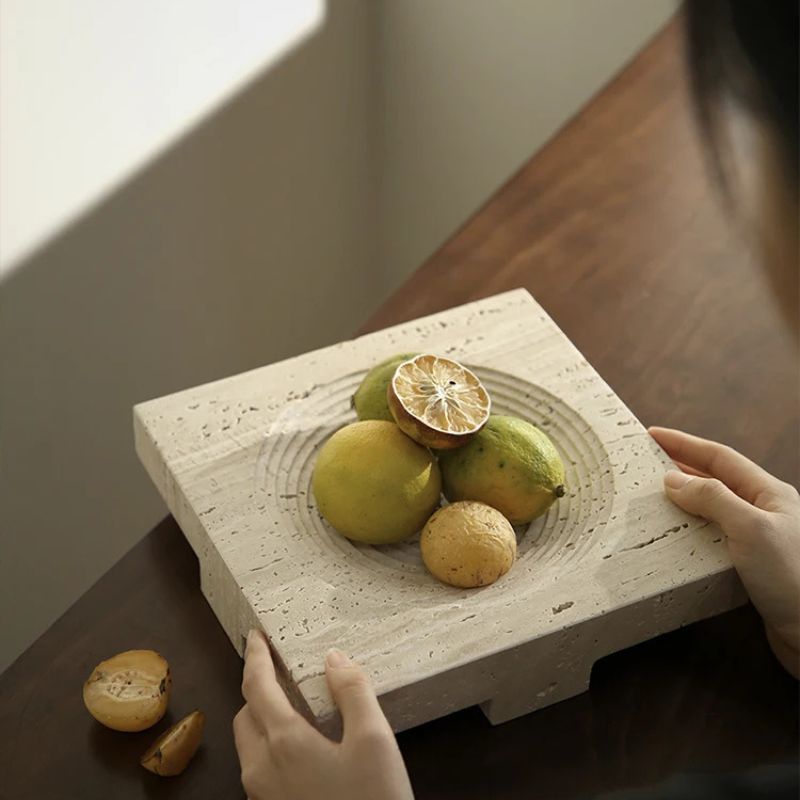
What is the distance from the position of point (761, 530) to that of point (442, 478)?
0.25 metres

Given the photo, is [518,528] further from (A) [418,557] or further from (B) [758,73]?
(B) [758,73]

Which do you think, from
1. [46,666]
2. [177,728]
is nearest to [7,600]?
[46,666]

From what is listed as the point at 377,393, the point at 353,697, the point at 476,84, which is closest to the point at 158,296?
the point at 476,84

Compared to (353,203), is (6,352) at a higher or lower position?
higher

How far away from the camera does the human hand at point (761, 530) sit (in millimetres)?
938

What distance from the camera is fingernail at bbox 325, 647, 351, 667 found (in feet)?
2.82

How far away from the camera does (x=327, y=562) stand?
0.96 metres

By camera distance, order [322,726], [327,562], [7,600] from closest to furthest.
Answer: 1. [322,726]
2. [327,562]
3. [7,600]

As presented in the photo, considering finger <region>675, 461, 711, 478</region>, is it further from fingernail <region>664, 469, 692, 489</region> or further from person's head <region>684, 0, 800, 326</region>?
person's head <region>684, 0, 800, 326</region>

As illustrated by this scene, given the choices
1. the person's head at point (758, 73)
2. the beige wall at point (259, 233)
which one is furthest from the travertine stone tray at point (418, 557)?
the beige wall at point (259, 233)

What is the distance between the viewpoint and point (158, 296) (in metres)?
1.82

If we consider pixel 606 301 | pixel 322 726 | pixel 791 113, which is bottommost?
pixel 606 301

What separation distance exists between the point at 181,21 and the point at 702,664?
3.64 feet

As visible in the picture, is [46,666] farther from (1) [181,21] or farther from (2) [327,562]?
(1) [181,21]
